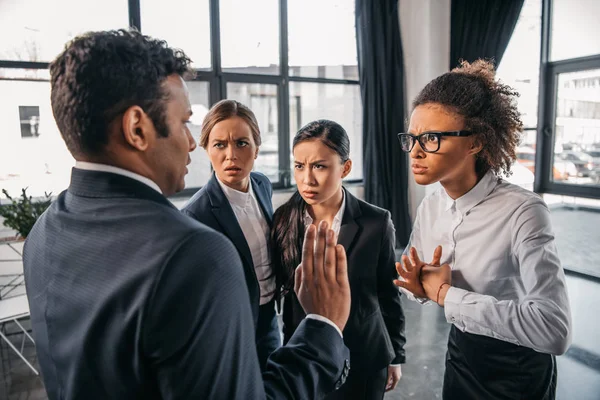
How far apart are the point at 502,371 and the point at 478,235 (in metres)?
0.37

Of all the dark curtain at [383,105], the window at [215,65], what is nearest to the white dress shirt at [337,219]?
the window at [215,65]

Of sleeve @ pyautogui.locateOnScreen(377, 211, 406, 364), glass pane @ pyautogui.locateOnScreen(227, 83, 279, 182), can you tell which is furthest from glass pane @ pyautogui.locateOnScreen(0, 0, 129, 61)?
sleeve @ pyautogui.locateOnScreen(377, 211, 406, 364)

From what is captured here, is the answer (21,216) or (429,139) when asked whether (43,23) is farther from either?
(429,139)

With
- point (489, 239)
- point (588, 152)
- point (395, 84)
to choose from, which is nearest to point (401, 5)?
point (395, 84)

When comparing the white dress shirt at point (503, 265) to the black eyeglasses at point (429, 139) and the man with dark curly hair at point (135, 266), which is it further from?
the man with dark curly hair at point (135, 266)

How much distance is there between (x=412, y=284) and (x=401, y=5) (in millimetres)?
4751

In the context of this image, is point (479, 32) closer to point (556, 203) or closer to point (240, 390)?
point (556, 203)

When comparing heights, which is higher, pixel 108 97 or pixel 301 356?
pixel 108 97

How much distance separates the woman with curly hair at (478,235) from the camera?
108 centimetres

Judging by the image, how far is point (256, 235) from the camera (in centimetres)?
156

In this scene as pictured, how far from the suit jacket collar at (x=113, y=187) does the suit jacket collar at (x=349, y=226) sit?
857 mm

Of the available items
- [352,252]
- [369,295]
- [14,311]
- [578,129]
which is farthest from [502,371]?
[578,129]

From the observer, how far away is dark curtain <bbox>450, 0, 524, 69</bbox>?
182 inches

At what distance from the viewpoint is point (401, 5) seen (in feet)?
16.8
